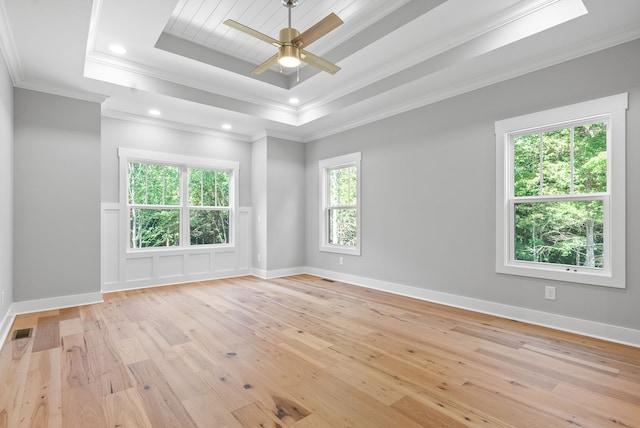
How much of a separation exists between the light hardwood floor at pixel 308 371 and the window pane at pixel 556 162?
1.42 metres

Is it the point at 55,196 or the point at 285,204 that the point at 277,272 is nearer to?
the point at 285,204

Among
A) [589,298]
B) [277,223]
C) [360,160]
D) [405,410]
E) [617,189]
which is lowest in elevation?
[405,410]

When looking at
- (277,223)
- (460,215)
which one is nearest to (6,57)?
(277,223)

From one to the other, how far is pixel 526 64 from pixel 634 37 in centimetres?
79

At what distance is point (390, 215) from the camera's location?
4750 millimetres

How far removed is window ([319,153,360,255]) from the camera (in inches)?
210

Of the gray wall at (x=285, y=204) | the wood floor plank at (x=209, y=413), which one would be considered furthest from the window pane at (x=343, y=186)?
the wood floor plank at (x=209, y=413)

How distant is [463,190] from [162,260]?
4.56 meters

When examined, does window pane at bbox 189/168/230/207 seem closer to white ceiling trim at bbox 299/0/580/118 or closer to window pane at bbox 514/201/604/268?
white ceiling trim at bbox 299/0/580/118

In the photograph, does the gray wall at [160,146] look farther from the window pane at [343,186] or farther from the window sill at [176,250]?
the window pane at [343,186]

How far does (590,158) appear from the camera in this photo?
10.1 ft

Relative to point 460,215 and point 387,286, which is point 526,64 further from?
point 387,286

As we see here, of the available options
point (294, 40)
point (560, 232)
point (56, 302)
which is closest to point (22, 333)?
point (56, 302)

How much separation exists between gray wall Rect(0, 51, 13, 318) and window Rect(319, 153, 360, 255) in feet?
13.6
